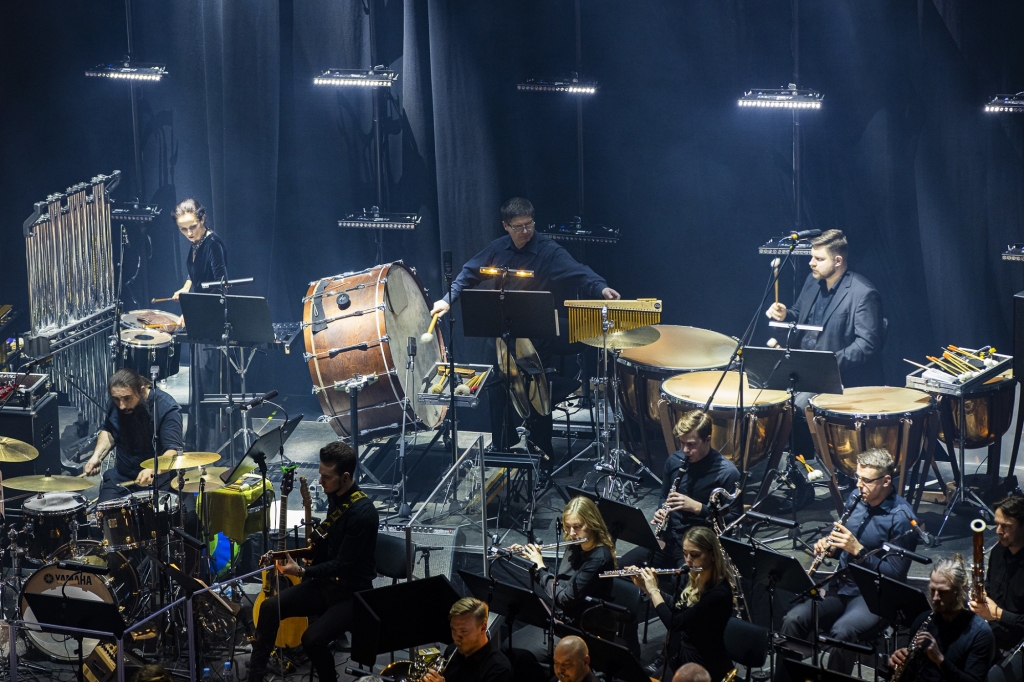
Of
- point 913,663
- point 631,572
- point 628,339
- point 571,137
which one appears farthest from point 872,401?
point 571,137

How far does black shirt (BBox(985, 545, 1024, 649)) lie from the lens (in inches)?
253

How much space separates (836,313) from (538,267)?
249 centimetres

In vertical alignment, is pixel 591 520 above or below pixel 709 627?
above

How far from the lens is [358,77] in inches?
429

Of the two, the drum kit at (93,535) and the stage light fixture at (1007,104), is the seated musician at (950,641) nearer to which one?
the drum kit at (93,535)

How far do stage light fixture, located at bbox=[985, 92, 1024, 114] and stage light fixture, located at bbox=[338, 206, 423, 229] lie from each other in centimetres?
499

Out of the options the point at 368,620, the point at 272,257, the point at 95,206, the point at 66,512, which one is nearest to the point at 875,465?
the point at 368,620

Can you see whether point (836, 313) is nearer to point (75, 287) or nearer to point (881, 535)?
point (881, 535)

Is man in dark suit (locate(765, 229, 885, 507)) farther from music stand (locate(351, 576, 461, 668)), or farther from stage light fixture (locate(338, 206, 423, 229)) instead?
music stand (locate(351, 576, 461, 668))

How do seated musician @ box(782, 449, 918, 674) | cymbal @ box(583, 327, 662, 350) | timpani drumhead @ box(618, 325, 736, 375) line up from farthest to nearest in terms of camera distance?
1. timpani drumhead @ box(618, 325, 736, 375)
2. cymbal @ box(583, 327, 662, 350)
3. seated musician @ box(782, 449, 918, 674)

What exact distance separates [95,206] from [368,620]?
665cm

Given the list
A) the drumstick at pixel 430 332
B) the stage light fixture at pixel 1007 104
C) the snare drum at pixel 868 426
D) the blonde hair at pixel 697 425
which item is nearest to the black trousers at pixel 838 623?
the blonde hair at pixel 697 425

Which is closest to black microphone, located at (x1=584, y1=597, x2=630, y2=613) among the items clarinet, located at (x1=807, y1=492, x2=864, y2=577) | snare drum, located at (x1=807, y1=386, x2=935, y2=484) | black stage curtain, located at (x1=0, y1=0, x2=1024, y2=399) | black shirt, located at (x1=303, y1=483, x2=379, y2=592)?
clarinet, located at (x1=807, y1=492, x2=864, y2=577)

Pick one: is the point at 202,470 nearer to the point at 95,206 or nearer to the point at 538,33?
the point at 95,206
